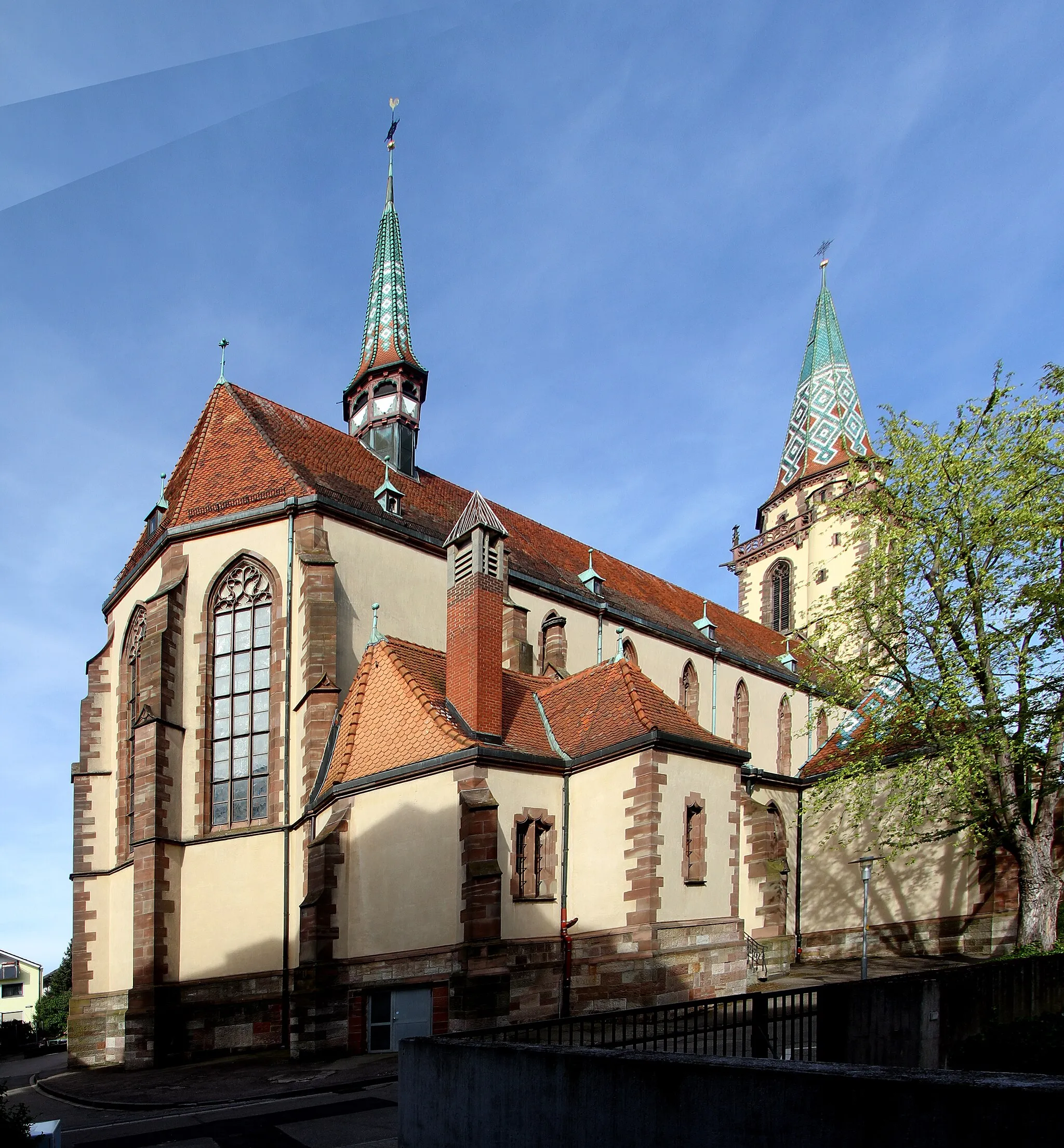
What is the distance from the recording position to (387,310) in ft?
107

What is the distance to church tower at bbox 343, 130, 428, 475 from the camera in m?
29.6

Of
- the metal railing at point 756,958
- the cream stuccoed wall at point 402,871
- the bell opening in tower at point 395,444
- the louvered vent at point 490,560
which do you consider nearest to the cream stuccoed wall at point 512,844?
the cream stuccoed wall at point 402,871

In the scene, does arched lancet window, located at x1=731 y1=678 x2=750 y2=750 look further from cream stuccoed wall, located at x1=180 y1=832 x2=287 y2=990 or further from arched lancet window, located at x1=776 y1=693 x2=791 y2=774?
cream stuccoed wall, located at x1=180 y1=832 x2=287 y2=990

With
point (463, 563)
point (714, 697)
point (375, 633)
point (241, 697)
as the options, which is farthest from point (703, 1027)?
point (714, 697)

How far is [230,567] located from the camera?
22672 millimetres

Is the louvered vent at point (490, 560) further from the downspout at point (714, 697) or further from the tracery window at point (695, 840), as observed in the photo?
the downspout at point (714, 697)

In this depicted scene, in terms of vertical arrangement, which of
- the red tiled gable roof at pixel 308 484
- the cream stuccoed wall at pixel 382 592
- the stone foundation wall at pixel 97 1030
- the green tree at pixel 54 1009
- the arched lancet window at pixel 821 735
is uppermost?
the red tiled gable roof at pixel 308 484

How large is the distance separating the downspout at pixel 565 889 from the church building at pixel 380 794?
0.05 metres

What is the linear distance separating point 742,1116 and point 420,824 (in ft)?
41.9

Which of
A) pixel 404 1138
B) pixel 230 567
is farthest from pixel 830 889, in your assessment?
pixel 404 1138

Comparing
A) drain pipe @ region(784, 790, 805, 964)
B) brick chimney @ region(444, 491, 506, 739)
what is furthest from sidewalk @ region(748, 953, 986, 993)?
brick chimney @ region(444, 491, 506, 739)

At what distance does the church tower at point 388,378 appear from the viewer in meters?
29.6

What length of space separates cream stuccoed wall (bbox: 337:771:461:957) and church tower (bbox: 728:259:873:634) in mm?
28037

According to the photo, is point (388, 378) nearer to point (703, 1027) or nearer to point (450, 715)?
point (450, 715)
